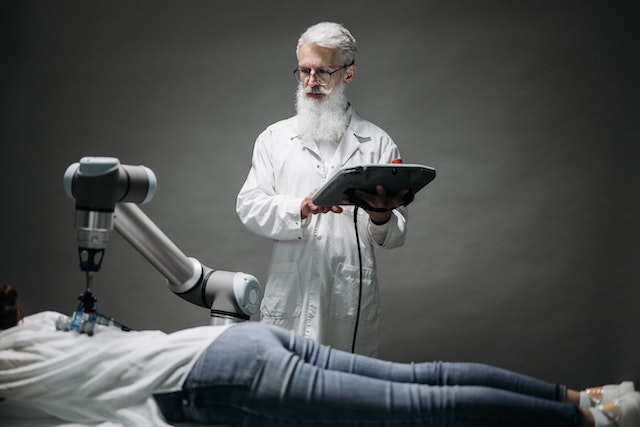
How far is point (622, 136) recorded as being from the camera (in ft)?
12.0

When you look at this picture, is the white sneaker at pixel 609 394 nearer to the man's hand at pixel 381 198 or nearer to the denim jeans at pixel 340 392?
the denim jeans at pixel 340 392

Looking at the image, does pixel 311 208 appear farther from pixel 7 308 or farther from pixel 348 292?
pixel 7 308

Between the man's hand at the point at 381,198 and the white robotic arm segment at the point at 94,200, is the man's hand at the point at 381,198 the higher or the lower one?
the higher one

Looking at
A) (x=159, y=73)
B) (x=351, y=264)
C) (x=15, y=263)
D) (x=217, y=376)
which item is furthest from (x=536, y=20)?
(x=15, y=263)

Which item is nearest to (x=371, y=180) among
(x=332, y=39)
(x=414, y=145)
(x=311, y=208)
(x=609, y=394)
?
(x=311, y=208)

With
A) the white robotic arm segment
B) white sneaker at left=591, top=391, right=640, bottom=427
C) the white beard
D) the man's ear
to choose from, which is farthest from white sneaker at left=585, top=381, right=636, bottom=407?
the man's ear

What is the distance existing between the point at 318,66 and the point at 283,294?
943mm

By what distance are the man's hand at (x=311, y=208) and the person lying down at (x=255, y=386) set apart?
0.89m

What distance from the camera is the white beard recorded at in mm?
3043

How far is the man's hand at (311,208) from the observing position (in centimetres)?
273

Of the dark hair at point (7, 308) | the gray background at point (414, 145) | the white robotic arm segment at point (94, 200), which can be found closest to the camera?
the white robotic arm segment at point (94, 200)

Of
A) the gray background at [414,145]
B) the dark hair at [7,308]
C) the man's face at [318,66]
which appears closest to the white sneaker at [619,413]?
the dark hair at [7,308]

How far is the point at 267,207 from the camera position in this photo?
285 cm

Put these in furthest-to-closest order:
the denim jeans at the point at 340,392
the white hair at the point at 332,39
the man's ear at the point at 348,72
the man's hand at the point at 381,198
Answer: the man's ear at the point at 348,72 → the white hair at the point at 332,39 → the man's hand at the point at 381,198 → the denim jeans at the point at 340,392
